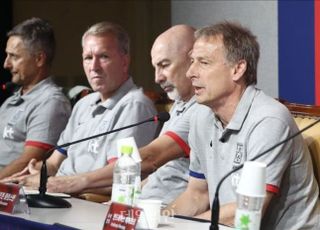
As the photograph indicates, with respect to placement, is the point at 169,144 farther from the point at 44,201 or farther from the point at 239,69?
the point at 44,201

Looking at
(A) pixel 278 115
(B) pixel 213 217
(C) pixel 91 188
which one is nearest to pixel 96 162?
(C) pixel 91 188

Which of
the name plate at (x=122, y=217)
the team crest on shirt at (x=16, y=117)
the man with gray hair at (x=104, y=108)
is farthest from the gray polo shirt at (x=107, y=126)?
the name plate at (x=122, y=217)

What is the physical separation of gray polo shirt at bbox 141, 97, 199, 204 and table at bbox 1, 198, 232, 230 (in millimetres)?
634

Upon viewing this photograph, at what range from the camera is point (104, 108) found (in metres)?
3.80

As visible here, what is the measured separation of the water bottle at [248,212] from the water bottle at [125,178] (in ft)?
1.59

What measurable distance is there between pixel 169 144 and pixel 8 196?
3.00 ft

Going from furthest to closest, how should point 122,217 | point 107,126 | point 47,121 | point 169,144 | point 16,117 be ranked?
point 16,117 < point 47,121 < point 107,126 < point 169,144 < point 122,217

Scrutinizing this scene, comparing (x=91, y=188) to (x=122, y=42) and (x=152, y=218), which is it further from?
(x=152, y=218)

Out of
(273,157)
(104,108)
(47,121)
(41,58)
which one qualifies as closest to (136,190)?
(273,157)

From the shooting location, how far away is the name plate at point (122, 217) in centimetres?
212

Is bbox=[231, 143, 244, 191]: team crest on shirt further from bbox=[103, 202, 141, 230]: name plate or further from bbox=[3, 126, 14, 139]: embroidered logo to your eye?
bbox=[3, 126, 14, 139]: embroidered logo

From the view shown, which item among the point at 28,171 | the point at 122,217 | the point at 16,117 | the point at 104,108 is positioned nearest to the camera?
the point at 122,217

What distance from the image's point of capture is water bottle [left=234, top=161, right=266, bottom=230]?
1.97 meters

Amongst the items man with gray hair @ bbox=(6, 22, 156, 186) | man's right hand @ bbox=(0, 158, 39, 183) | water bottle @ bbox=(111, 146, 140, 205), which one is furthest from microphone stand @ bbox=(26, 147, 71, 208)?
man's right hand @ bbox=(0, 158, 39, 183)
